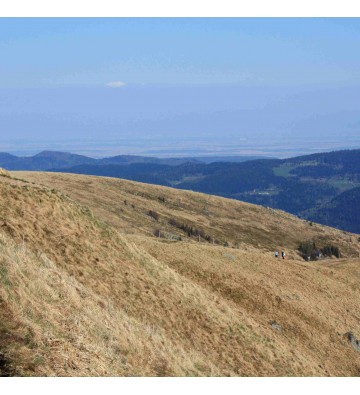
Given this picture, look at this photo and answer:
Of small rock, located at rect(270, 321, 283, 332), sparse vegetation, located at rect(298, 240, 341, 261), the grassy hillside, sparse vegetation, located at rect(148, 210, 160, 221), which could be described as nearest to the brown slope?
sparse vegetation, located at rect(148, 210, 160, 221)

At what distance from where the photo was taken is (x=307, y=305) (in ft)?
153

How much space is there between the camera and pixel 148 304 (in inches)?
1214

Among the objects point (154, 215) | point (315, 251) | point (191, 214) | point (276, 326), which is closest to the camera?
point (276, 326)

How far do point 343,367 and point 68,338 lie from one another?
26221 millimetres

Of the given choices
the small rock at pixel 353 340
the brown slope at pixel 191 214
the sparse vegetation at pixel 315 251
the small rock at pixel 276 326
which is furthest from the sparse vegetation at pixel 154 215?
the small rock at pixel 276 326

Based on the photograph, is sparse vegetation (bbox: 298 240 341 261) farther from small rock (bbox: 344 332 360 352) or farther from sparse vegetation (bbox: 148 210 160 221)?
small rock (bbox: 344 332 360 352)

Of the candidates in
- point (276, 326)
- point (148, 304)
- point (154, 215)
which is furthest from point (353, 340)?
point (154, 215)

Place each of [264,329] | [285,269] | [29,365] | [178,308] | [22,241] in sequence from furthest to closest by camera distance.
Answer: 1. [285,269]
2. [264,329]
3. [178,308]
4. [22,241]
5. [29,365]

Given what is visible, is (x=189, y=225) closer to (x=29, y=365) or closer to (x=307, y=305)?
(x=307, y=305)

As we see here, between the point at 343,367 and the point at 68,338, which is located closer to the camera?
the point at 68,338

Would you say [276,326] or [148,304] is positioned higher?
[148,304]

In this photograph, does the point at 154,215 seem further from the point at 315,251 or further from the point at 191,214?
the point at 315,251

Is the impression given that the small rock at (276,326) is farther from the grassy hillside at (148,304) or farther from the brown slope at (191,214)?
the brown slope at (191,214)

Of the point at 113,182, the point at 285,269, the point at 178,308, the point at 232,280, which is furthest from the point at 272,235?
the point at 178,308
